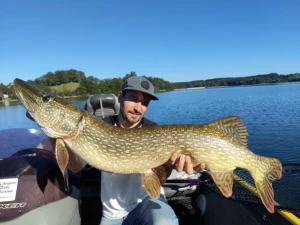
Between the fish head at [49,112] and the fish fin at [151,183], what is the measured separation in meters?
0.77

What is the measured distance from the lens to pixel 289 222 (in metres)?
2.16

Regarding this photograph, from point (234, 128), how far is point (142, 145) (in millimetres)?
923

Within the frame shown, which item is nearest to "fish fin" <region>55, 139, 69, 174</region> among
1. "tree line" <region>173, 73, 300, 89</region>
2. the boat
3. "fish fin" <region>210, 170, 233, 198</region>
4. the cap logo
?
the boat

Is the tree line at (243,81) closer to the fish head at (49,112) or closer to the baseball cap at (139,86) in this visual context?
the baseball cap at (139,86)

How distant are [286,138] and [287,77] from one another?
13141 centimetres

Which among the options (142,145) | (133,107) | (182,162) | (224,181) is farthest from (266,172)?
(133,107)

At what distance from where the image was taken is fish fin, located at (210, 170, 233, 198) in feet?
7.93

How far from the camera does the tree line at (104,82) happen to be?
80.5 metres

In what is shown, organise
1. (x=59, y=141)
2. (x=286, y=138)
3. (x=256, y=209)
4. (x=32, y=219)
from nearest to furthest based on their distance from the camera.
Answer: (x=32, y=219), (x=59, y=141), (x=256, y=209), (x=286, y=138)

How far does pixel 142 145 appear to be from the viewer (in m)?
2.43

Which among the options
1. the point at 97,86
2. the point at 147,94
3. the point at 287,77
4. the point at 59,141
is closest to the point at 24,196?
the point at 59,141

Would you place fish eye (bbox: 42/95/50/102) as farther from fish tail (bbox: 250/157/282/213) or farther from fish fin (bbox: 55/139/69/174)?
fish tail (bbox: 250/157/282/213)

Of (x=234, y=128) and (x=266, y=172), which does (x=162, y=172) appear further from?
(x=266, y=172)

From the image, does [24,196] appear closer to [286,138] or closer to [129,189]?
[129,189]
